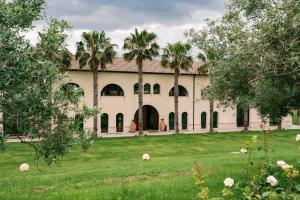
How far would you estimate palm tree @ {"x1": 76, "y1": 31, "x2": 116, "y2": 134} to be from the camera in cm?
4450

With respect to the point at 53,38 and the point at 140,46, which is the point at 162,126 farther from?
the point at 53,38

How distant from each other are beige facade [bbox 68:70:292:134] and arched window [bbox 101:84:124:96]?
0.34 meters

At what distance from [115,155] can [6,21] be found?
89.4 ft

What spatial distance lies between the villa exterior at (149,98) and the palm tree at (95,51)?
276 centimetres

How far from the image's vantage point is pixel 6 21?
7082 mm

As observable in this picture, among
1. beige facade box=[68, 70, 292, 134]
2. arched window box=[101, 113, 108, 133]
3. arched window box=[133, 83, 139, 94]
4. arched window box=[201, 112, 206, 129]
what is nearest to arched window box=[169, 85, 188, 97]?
beige facade box=[68, 70, 292, 134]

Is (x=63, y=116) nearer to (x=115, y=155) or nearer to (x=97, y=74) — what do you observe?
(x=115, y=155)

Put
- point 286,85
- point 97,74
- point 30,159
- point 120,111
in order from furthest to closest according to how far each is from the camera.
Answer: point 120,111, point 97,74, point 30,159, point 286,85

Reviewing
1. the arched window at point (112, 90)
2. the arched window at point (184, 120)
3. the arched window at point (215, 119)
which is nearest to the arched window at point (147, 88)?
the arched window at point (112, 90)

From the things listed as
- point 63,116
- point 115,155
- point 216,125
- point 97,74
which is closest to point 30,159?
point 115,155

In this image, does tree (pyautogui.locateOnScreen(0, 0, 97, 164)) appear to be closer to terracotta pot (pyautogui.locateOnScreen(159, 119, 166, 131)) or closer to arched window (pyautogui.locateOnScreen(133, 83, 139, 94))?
arched window (pyautogui.locateOnScreen(133, 83, 139, 94))

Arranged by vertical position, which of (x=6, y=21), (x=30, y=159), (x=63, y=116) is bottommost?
(x=30, y=159)

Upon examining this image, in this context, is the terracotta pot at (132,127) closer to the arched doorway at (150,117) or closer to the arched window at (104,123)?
the arched window at (104,123)

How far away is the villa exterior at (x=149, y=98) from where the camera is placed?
50031 millimetres
